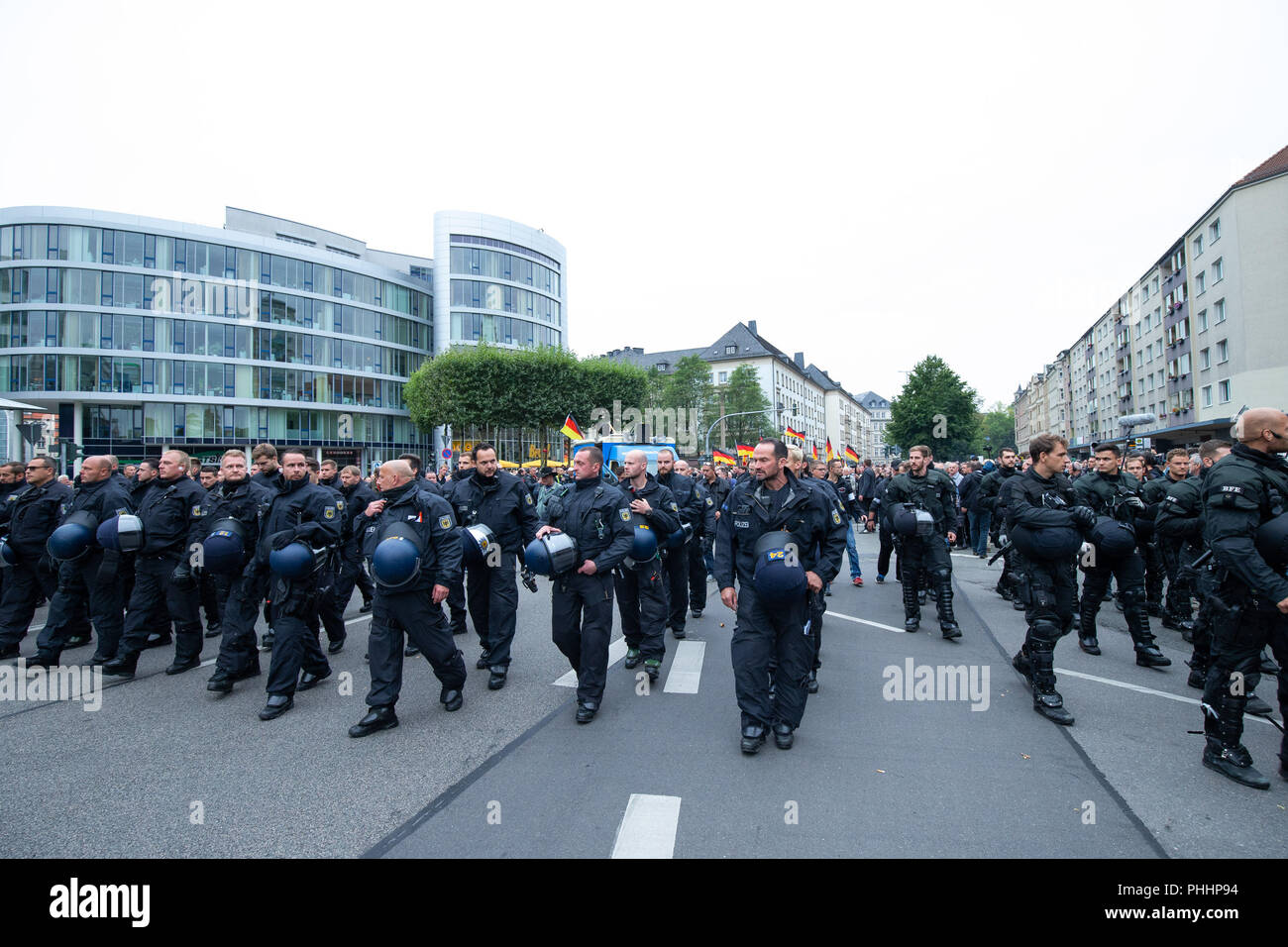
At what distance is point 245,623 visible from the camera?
5.26m

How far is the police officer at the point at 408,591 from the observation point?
434 cm

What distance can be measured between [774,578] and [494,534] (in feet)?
9.57

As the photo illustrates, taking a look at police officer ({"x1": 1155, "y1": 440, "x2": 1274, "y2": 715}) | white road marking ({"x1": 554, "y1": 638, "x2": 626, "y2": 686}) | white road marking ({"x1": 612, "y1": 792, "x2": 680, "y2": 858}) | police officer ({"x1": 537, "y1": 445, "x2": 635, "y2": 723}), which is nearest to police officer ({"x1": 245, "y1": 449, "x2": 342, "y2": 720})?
police officer ({"x1": 537, "y1": 445, "x2": 635, "y2": 723})

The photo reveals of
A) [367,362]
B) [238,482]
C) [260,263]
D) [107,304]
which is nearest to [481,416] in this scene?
[367,362]

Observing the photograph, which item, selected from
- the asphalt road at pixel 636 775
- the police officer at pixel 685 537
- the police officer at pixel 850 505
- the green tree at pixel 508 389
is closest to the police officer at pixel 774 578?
the asphalt road at pixel 636 775

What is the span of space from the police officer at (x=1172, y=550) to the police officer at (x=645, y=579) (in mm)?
5156

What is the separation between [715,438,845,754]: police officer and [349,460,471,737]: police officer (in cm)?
209

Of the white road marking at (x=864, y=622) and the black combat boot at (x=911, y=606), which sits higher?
Result: the black combat boot at (x=911, y=606)

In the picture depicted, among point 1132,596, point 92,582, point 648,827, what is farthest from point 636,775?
point 92,582

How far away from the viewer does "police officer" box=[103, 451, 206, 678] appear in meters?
5.63

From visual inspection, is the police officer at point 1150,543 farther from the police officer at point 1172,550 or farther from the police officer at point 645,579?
the police officer at point 645,579

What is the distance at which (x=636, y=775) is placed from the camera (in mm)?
3568

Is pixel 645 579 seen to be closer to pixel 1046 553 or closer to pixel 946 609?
pixel 1046 553
